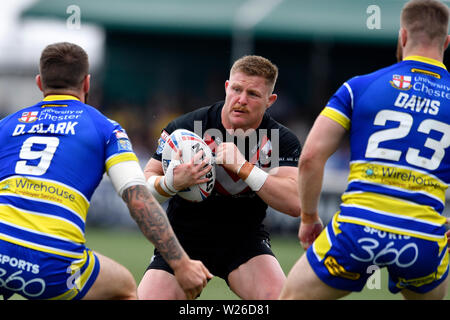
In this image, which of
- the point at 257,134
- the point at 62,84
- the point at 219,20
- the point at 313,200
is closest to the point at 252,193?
the point at 257,134

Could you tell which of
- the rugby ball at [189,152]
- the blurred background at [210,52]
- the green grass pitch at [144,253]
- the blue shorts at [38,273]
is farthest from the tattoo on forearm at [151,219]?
the blurred background at [210,52]

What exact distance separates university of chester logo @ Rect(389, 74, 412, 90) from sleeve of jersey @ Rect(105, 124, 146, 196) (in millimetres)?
1570

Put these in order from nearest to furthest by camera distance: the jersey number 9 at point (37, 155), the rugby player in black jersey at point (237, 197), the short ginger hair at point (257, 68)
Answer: the jersey number 9 at point (37, 155) → the rugby player in black jersey at point (237, 197) → the short ginger hair at point (257, 68)

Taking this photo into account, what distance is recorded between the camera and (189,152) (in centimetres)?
514

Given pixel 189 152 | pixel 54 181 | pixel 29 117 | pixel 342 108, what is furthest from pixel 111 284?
pixel 342 108

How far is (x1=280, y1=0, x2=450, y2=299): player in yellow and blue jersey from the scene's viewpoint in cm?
392

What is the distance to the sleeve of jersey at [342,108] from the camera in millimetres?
4070

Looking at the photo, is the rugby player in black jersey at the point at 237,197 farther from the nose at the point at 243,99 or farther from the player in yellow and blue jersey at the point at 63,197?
the player in yellow and blue jersey at the point at 63,197

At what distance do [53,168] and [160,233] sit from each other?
0.73 meters

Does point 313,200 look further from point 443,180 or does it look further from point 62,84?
point 62,84

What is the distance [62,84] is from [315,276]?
1.96 metres

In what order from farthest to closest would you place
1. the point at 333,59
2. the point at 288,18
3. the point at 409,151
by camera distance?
1. the point at 333,59
2. the point at 288,18
3. the point at 409,151

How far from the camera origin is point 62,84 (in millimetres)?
4449
